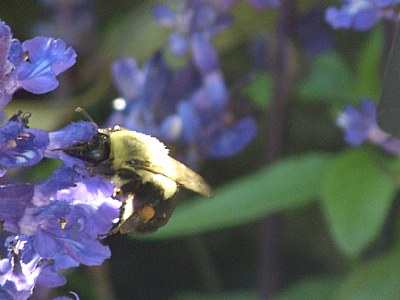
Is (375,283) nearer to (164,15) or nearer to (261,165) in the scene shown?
(261,165)

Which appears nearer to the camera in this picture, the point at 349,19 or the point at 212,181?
the point at 349,19

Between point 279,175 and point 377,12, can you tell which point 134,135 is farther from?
point 279,175

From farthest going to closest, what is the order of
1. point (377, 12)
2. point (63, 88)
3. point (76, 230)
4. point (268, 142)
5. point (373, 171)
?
A: point (63, 88) < point (268, 142) < point (373, 171) < point (377, 12) < point (76, 230)

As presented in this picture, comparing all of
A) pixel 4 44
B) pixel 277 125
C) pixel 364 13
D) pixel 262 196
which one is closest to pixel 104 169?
pixel 4 44

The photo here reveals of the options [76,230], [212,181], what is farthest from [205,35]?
[76,230]

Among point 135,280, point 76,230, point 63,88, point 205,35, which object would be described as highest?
point 76,230

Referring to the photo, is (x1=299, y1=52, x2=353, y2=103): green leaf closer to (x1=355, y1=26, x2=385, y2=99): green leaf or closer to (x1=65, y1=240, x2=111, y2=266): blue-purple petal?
(x1=355, y1=26, x2=385, y2=99): green leaf

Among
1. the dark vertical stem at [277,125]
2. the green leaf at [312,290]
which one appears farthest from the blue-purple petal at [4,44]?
the green leaf at [312,290]
